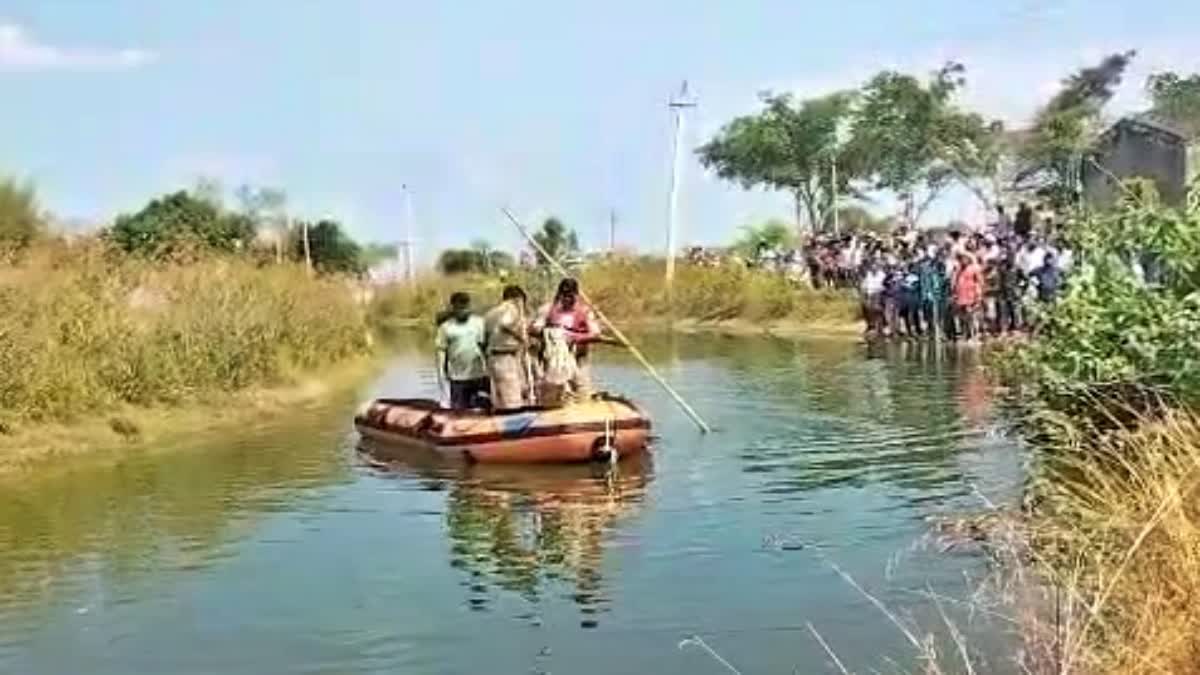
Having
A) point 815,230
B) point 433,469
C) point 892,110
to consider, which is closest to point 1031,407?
point 433,469

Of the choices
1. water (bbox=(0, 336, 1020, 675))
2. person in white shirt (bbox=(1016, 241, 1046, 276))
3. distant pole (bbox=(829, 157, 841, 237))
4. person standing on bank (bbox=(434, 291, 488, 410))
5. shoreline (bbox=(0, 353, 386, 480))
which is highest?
distant pole (bbox=(829, 157, 841, 237))

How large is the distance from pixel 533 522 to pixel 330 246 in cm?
5392

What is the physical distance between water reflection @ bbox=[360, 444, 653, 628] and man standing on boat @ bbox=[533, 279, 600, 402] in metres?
1.34

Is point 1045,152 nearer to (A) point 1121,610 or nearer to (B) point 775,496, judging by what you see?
(B) point 775,496

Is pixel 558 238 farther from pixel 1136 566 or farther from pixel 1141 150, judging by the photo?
pixel 1136 566

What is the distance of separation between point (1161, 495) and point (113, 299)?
65.6 ft

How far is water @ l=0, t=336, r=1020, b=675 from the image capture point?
12.4 metres

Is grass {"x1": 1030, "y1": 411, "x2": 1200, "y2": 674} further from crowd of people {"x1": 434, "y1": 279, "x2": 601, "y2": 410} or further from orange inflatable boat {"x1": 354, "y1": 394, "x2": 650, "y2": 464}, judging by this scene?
crowd of people {"x1": 434, "y1": 279, "x2": 601, "y2": 410}

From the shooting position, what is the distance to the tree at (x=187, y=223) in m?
44.9

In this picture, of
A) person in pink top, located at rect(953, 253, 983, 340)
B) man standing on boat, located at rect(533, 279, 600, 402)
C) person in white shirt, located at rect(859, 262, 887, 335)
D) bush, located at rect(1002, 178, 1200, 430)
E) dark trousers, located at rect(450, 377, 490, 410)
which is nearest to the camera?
bush, located at rect(1002, 178, 1200, 430)

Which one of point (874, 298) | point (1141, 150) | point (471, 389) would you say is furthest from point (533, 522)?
point (1141, 150)

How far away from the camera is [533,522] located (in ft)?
57.6

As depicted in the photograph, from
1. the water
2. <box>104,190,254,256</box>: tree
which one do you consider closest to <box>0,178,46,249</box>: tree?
<box>104,190,254,256</box>: tree

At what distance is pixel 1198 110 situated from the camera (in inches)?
2190
